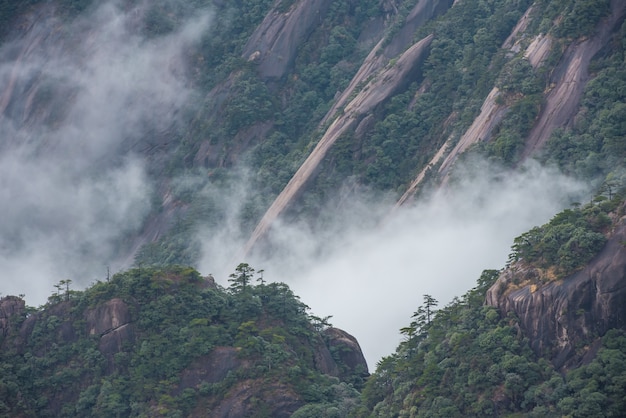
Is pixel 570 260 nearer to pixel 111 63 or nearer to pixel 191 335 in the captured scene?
pixel 191 335

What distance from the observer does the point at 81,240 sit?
188500mm

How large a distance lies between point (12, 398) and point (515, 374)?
3743 cm

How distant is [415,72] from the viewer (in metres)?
175

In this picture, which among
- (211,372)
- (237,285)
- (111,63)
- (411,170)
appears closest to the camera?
(211,372)

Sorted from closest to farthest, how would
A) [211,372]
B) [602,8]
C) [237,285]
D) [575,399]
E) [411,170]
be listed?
[575,399] < [211,372] < [237,285] < [602,8] < [411,170]

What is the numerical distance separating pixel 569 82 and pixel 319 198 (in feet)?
89.3

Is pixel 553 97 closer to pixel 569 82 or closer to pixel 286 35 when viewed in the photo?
pixel 569 82

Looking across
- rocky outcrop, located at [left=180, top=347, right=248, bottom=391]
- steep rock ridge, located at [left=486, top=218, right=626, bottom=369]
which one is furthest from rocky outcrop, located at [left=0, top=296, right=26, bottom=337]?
steep rock ridge, located at [left=486, top=218, right=626, bottom=369]

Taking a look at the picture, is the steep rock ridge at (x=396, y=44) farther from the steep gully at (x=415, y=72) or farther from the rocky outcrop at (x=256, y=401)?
the rocky outcrop at (x=256, y=401)

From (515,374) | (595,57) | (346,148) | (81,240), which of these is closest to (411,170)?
(346,148)

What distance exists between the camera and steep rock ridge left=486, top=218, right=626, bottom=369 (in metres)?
118

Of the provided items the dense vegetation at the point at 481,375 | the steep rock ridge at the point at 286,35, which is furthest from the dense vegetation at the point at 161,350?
the steep rock ridge at the point at 286,35

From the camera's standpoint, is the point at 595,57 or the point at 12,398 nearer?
the point at 12,398

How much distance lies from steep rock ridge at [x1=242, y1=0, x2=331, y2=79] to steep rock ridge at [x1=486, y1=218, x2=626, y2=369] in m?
72.7
